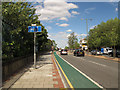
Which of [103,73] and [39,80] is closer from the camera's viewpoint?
[39,80]

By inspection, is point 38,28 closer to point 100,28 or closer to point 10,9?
point 10,9

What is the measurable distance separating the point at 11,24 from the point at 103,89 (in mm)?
7685

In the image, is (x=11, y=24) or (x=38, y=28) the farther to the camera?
(x=38, y=28)

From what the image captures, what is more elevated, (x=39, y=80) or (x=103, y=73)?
(x=39, y=80)

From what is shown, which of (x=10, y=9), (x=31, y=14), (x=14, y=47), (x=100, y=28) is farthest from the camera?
(x=100, y=28)

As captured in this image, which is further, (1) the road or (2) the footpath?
(1) the road

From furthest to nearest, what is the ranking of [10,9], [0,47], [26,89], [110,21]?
1. [110,21]
2. [10,9]
3. [0,47]
4. [26,89]

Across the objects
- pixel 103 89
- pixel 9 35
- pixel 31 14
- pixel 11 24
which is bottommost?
pixel 103 89

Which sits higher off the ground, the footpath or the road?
the footpath

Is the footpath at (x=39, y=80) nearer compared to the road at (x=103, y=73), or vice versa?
the footpath at (x=39, y=80)

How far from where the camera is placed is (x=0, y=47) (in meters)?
6.82

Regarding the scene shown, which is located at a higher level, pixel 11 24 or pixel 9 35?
pixel 11 24

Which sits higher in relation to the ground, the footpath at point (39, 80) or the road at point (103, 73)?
the footpath at point (39, 80)

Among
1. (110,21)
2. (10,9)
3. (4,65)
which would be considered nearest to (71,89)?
(4,65)
